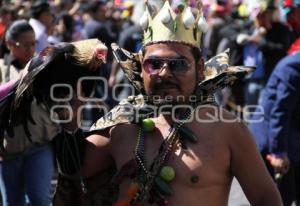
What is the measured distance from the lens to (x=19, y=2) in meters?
11.9

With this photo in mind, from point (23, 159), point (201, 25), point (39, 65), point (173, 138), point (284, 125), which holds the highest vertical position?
point (201, 25)

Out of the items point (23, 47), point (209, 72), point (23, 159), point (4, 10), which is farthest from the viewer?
point (4, 10)

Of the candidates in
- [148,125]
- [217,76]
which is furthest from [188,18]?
[148,125]

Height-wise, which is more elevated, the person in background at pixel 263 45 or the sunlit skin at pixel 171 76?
the sunlit skin at pixel 171 76

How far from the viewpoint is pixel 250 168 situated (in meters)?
3.30

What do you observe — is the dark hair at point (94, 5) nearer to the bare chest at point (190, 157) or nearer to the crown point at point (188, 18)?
the crown point at point (188, 18)

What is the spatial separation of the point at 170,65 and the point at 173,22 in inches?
8.9

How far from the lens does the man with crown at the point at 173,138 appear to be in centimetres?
329

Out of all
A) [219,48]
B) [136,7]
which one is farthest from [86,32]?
[136,7]

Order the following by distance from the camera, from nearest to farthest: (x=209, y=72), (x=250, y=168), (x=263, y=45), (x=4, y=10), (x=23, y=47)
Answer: (x=250, y=168)
(x=209, y=72)
(x=23, y=47)
(x=263, y=45)
(x=4, y=10)

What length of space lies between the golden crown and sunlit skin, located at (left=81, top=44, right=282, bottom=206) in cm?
5

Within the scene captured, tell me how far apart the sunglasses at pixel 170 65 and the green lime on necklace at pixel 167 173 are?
0.40 meters

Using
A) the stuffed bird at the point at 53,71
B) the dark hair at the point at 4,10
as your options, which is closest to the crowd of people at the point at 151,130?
the stuffed bird at the point at 53,71

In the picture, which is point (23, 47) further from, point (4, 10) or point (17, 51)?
point (4, 10)
